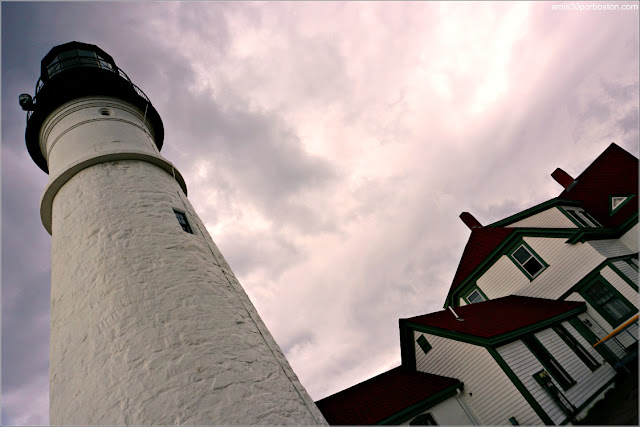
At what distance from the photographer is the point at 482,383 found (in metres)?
11.0

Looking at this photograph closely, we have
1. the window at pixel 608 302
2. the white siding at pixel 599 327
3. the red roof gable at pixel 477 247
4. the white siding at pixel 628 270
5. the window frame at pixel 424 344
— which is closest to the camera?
the white siding at pixel 599 327

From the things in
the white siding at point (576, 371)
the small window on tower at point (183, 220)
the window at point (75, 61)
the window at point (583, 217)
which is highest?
the window at point (75, 61)

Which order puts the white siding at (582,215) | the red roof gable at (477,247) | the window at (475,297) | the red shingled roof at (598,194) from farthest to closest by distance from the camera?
the window at (475,297) < the red roof gable at (477,247) < the white siding at (582,215) < the red shingled roof at (598,194)

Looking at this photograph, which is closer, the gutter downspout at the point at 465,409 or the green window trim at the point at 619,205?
the gutter downspout at the point at 465,409

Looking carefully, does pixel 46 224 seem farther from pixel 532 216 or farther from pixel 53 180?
pixel 532 216

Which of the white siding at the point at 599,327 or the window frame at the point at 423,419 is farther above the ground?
the window frame at the point at 423,419

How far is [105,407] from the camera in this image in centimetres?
405

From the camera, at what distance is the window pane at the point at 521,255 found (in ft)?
53.2

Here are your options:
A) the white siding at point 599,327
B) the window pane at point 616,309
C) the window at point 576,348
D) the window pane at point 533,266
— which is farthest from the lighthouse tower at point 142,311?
the window pane at point 533,266

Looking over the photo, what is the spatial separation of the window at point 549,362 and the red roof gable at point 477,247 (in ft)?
20.7

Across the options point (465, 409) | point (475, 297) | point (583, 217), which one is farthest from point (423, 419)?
point (583, 217)

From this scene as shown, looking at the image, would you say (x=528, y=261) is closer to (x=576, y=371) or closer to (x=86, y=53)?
(x=576, y=371)

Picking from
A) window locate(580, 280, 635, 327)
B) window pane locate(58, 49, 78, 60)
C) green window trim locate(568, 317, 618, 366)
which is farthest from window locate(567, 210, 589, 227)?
window pane locate(58, 49, 78, 60)

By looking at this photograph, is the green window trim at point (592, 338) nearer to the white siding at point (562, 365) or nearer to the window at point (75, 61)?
the white siding at point (562, 365)
